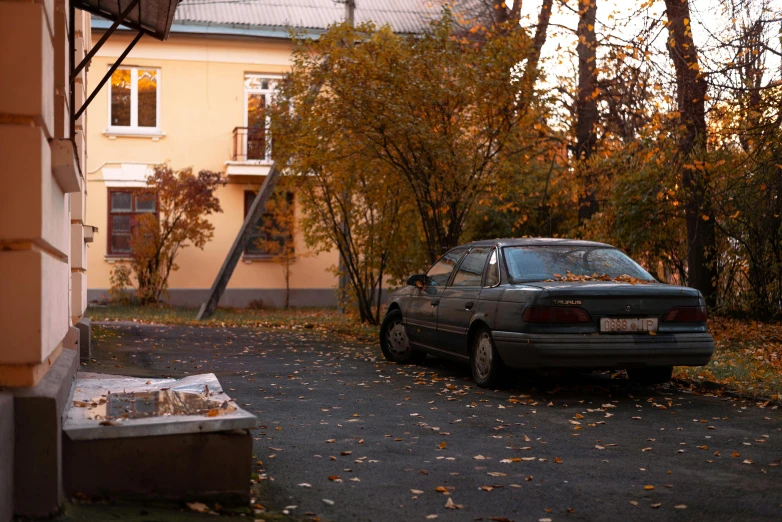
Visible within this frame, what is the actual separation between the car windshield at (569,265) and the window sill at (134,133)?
65.9 feet

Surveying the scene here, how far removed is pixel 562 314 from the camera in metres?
8.94

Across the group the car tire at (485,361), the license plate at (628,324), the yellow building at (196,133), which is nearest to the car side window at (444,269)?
the car tire at (485,361)

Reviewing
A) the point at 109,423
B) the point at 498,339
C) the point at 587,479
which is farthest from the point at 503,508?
the point at 498,339

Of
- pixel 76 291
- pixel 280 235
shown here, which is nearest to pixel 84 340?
pixel 76 291

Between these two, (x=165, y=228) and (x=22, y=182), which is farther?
(x=165, y=228)

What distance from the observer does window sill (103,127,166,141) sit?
28.0 m

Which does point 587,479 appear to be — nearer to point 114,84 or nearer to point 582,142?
point 582,142

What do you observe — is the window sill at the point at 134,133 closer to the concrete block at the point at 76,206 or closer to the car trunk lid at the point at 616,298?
the concrete block at the point at 76,206

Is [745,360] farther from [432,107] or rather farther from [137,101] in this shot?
[137,101]

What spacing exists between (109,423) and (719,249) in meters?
15.7

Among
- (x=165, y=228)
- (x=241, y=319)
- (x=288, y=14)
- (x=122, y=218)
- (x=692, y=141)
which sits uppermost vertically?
(x=288, y=14)

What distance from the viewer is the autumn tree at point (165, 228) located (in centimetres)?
2588

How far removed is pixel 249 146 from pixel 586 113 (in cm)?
1064

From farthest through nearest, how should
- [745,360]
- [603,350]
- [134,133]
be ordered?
[134,133]
[745,360]
[603,350]
